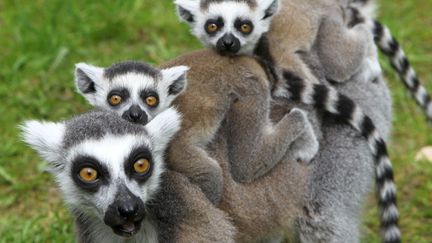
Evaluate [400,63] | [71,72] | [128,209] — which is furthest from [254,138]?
[71,72]

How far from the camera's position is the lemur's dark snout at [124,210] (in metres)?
3.80

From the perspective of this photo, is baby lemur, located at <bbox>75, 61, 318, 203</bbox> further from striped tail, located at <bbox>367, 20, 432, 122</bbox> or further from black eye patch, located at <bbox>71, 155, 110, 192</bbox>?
striped tail, located at <bbox>367, 20, 432, 122</bbox>

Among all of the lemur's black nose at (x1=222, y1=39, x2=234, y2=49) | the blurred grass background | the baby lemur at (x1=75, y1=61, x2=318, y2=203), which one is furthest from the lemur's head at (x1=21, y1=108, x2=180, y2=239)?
the blurred grass background

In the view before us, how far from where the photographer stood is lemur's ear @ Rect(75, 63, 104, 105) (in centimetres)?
488

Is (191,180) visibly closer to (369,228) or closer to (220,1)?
(220,1)

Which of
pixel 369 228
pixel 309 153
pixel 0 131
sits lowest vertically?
pixel 0 131

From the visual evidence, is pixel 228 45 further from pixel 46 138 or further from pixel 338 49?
pixel 46 138

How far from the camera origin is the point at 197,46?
26.8 feet

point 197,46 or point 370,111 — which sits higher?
point 370,111

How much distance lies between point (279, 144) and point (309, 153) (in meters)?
0.30

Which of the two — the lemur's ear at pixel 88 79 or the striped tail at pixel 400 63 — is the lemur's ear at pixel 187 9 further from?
the striped tail at pixel 400 63

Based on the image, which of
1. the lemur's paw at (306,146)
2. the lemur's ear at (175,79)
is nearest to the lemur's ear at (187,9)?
the lemur's ear at (175,79)

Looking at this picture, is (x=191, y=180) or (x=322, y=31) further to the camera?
(x=322, y=31)

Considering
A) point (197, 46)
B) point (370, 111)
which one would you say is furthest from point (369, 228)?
point (197, 46)
